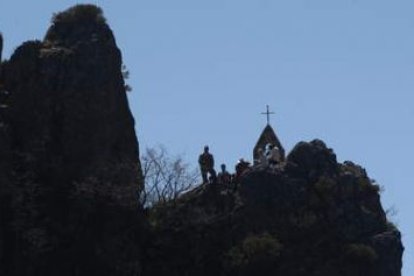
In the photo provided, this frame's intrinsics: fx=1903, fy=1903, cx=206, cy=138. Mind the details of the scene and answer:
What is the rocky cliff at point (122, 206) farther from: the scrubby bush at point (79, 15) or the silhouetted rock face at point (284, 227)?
the scrubby bush at point (79, 15)

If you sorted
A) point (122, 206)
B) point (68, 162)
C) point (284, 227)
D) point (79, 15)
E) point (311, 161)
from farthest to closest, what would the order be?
point (79, 15) < point (311, 161) < point (68, 162) < point (122, 206) < point (284, 227)

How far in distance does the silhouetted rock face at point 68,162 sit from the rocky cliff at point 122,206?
48 mm

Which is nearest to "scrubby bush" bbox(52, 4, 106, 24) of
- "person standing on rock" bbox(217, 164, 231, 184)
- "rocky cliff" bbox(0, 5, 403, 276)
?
"rocky cliff" bbox(0, 5, 403, 276)

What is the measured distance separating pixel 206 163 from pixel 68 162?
6.57m

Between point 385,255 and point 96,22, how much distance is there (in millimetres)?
18421

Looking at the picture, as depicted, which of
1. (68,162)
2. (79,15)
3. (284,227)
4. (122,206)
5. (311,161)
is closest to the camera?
(284,227)

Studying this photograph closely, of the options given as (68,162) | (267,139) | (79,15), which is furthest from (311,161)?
(79,15)

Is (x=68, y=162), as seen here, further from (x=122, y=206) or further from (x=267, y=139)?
(x=267, y=139)

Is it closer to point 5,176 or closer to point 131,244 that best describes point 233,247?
point 131,244

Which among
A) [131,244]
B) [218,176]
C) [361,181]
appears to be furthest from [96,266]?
[361,181]

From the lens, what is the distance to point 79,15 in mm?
94062

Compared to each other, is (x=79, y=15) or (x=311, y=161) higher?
(x=79, y=15)

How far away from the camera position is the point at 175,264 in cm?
9012

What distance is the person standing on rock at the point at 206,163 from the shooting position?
297ft
